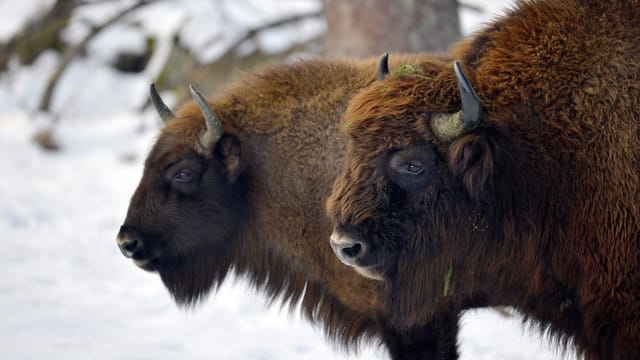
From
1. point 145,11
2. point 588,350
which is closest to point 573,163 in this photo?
point 588,350

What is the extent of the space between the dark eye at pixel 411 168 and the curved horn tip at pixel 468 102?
0.88ft

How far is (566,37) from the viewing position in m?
3.71

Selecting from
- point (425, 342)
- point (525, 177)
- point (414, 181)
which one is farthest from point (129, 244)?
point (525, 177)

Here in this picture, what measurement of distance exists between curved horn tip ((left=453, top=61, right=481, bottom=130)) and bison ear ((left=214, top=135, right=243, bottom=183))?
193 cm

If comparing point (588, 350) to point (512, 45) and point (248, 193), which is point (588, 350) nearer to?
point (512, 45)

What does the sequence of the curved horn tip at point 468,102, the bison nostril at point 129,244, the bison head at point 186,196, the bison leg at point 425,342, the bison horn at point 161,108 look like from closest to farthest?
the curved horn tip at point 468,102
the bison leg at point 425,342
the bison nostril at point 129,244
the bison head at point 186,196
the bison horn at point 161,108

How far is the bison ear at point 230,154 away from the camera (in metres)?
5.07

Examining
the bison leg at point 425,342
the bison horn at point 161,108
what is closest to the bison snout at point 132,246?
the bison horn at point 161,108

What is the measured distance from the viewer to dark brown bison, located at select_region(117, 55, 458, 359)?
4.94 meters

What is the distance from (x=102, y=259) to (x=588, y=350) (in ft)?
20.0

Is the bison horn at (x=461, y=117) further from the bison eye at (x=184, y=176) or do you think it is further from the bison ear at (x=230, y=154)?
the bison eye at (x=184, y=176)

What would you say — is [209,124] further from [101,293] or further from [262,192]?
[101,293]

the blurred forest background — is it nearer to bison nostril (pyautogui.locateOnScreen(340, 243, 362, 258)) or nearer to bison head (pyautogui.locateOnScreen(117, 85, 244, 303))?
bison head (pyautogui.locateOnScreen(117, 85, 244, 303))

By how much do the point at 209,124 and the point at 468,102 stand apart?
2.02 meters
